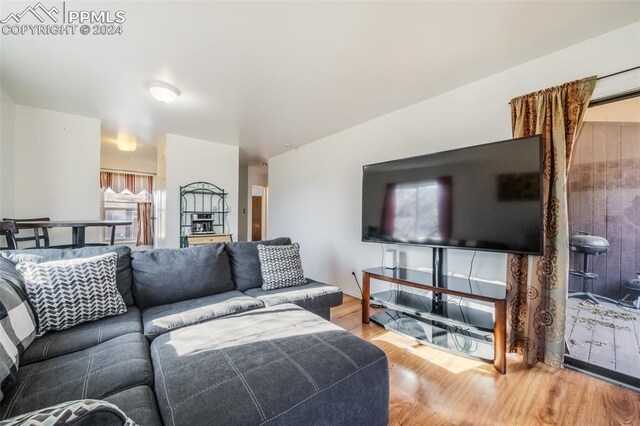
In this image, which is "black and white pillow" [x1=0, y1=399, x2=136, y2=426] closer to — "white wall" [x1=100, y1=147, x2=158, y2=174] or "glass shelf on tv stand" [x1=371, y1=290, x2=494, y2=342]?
"glass shelf on tv stand" [x1=371, y1=290, x2=494, y2=342]

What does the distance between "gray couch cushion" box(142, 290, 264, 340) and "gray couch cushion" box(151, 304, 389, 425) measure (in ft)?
0.41

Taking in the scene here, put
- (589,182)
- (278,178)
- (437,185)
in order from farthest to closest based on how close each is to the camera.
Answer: (278,178), (437,185), (589,182)

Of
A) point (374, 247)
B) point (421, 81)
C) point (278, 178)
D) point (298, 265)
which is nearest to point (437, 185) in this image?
point (421, 81)

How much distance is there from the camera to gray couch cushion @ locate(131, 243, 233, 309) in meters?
1.85

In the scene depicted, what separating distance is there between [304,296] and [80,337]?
4.53 ft

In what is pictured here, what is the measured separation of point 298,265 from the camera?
8.05ft

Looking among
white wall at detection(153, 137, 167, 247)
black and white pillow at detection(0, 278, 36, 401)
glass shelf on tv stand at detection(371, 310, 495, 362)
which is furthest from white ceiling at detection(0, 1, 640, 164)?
glass shelf on tv stand at detection(371, 310, 495, 362)

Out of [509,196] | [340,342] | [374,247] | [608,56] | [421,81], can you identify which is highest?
[421,81]

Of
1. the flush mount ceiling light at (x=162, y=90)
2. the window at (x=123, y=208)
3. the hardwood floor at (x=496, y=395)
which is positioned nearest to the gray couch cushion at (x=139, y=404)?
the hardwood floor at (x=496, y=395)

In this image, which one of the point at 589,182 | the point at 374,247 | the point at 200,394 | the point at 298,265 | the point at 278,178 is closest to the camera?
the point at 200,394

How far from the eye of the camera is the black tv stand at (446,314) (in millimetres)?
1790

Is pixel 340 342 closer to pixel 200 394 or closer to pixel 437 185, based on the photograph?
pixel 200 394

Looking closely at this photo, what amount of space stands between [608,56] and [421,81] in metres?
1.20

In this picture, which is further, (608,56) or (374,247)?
(374,247)
